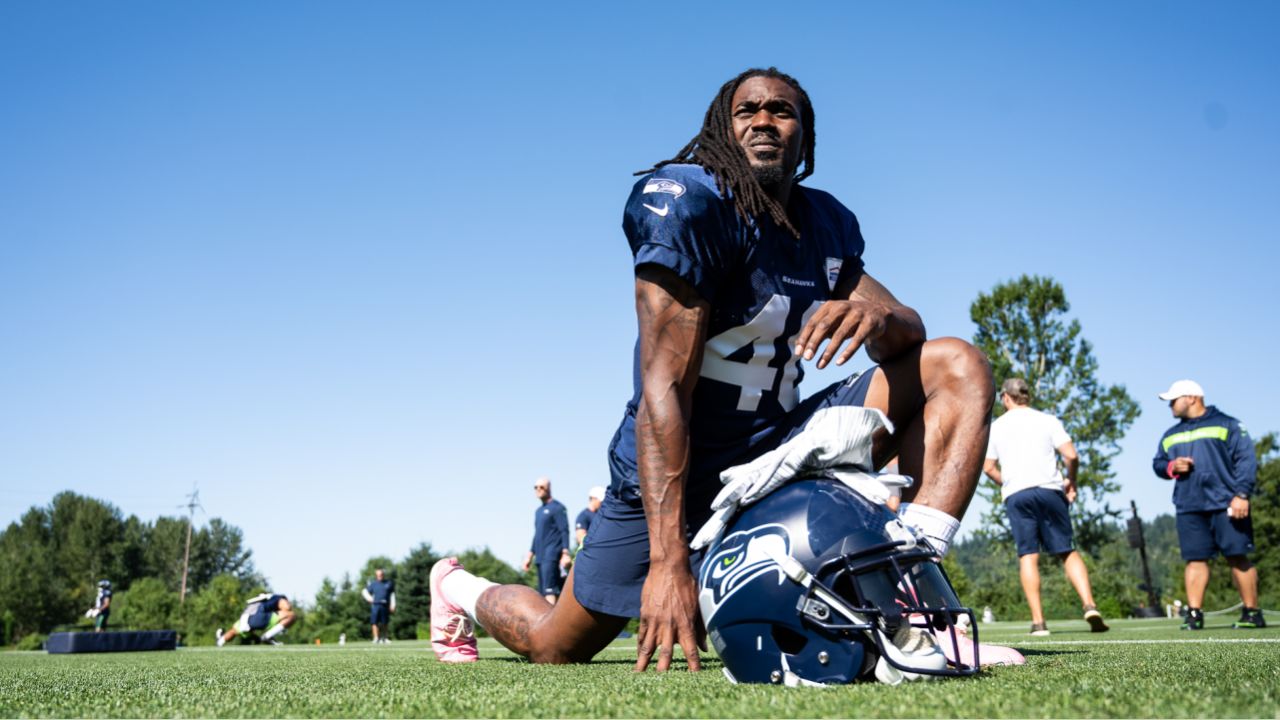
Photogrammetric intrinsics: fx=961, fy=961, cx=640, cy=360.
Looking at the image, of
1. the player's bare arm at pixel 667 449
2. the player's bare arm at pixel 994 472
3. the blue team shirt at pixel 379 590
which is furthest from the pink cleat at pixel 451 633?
the blue team shirt at pixel 379 590

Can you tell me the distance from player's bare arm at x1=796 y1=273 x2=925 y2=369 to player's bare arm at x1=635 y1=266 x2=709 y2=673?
395 mm

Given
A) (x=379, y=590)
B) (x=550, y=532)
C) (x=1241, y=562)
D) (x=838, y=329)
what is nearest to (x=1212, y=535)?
(x=1241, y=562)

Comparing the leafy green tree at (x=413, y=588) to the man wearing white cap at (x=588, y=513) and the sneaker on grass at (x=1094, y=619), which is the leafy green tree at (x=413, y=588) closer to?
the man wearing white cap at (x=588, y=513)

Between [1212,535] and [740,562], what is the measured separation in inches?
308

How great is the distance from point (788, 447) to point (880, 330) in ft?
2.51

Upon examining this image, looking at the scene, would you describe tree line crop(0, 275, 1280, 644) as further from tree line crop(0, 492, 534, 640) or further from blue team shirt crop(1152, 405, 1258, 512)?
blue team shirt crop(1152, 405, 1258, 512)

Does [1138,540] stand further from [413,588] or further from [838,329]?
[413,588]

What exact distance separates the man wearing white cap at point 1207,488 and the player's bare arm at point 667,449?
22.5 ft

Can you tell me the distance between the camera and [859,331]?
117 inches

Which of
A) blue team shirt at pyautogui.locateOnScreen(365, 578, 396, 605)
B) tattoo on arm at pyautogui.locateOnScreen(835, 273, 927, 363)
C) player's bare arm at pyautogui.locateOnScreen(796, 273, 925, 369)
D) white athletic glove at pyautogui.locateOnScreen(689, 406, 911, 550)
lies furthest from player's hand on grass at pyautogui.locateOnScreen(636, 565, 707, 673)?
blue team shirt at pyautogui.locateOnScreen(365, 578, 396, 605)

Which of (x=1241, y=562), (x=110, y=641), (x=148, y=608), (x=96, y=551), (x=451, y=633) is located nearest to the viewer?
(x=451, y=633)

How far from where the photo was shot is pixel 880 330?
3.09m

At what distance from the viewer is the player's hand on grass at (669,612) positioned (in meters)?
2.76

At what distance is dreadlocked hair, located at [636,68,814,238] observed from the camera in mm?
3428
